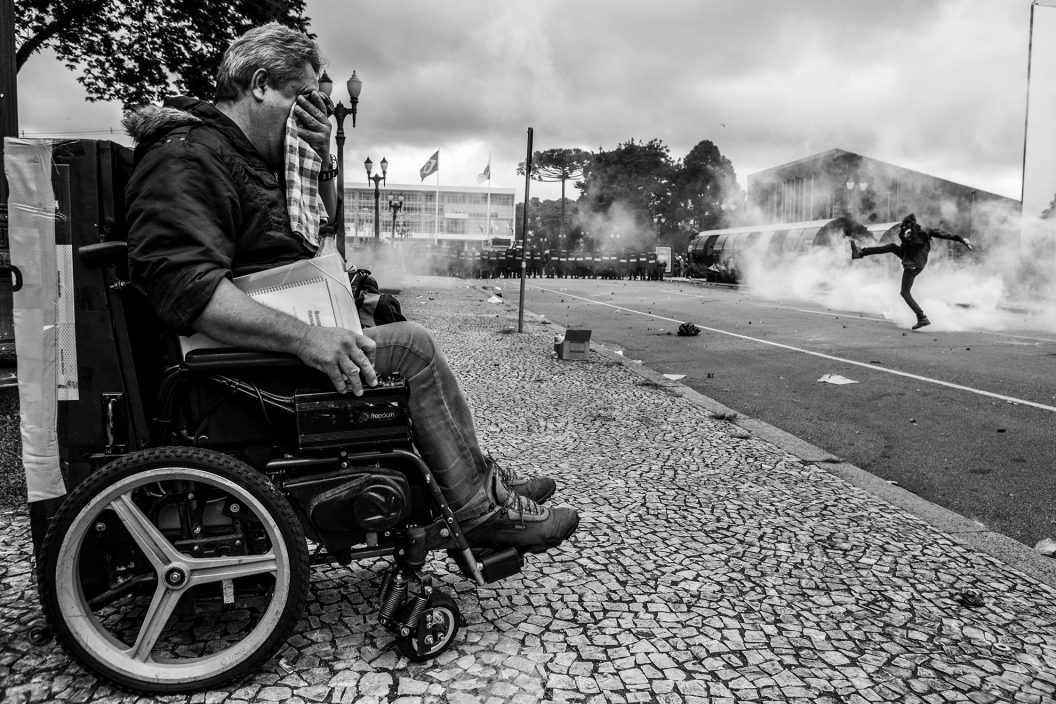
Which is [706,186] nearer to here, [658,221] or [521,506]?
[658,221]

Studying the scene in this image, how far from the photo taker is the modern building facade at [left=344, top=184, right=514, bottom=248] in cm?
12350

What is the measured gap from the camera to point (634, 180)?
78.4m

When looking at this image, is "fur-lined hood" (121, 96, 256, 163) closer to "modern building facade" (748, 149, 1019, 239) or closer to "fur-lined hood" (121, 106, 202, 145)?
"fur-lined hood" (121, 106, 202, 145)

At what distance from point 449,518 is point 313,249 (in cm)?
94

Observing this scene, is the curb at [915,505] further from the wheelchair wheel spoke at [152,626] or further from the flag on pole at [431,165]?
the flag on pole at [431,165]

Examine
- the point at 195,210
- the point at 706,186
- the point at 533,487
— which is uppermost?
the point at 706,186

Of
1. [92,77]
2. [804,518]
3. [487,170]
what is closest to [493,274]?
[487,170]

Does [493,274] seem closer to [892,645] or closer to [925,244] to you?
[925,244]

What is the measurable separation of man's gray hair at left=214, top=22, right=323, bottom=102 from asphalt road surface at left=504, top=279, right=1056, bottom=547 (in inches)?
146

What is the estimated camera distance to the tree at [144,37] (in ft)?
45.3

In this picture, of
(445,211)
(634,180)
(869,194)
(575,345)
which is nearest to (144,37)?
(575,345)

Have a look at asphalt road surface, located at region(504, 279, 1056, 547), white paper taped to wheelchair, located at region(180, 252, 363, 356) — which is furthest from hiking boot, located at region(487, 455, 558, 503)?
asphalt road surface, located at region(504, 279, 1056, 547)

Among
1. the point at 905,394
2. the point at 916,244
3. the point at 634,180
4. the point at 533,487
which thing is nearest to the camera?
the point at 533,487

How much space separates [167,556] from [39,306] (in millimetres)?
741
